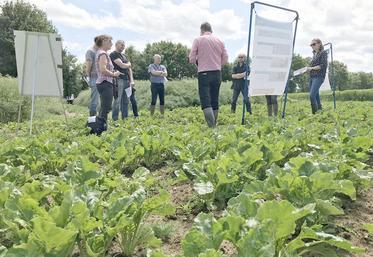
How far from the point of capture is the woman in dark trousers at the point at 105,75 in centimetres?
730

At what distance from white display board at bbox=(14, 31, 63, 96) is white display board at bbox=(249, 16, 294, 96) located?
3.80m

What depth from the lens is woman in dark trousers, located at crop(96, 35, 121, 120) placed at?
730 centimetres

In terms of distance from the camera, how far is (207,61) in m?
7.48

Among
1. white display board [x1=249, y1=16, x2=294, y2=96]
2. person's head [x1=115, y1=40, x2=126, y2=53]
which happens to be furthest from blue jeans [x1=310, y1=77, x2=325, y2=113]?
person's head [x1=115, y1=40, x2=126, y2=53]

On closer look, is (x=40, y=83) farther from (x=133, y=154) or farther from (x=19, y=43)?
(x=133, y=154)

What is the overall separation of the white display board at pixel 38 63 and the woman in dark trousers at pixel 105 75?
1223 mm

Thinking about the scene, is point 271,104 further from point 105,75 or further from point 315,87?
point 105,75

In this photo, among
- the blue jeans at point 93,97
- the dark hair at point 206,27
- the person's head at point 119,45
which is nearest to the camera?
the dark hair at point 206,27

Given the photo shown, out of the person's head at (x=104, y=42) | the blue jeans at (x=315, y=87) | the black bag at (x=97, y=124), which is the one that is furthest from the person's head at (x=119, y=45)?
the blue jeans at (x=315, y=87)

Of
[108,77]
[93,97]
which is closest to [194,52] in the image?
[108,77]

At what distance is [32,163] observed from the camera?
429 cm

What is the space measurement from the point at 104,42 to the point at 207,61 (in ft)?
6.03

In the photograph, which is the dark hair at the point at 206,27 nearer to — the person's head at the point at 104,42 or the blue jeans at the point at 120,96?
the person's head at the point at 104,42

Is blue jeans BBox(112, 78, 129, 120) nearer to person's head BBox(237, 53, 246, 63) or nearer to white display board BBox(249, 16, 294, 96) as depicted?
white display board BBox(249, 16, 294, 96)
